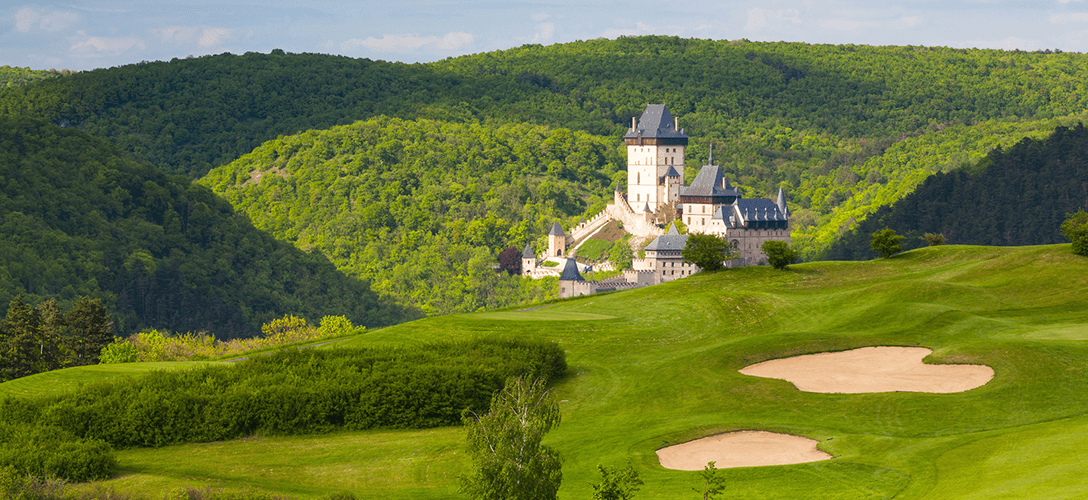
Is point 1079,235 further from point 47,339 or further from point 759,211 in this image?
point 759,211

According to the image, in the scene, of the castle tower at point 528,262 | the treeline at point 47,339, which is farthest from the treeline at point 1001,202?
the treeline at point 47,339

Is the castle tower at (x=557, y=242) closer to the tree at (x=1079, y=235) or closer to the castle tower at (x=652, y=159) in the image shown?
the castle tower at (x=652, y=159)

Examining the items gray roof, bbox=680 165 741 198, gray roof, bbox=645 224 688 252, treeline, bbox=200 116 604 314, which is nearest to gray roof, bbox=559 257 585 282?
gray roof, bbox=645 224 688 252

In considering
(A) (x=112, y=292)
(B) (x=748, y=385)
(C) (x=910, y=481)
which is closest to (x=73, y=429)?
(B) (x=748, y=385)

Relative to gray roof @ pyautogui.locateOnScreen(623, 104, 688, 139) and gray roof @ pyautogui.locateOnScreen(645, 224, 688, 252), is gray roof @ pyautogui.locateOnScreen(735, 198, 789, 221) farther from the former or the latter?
gray roof @ pyautogui.locateOnScreen(623, 104, 688, 139)

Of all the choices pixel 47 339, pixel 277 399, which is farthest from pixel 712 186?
pixel 277 399
